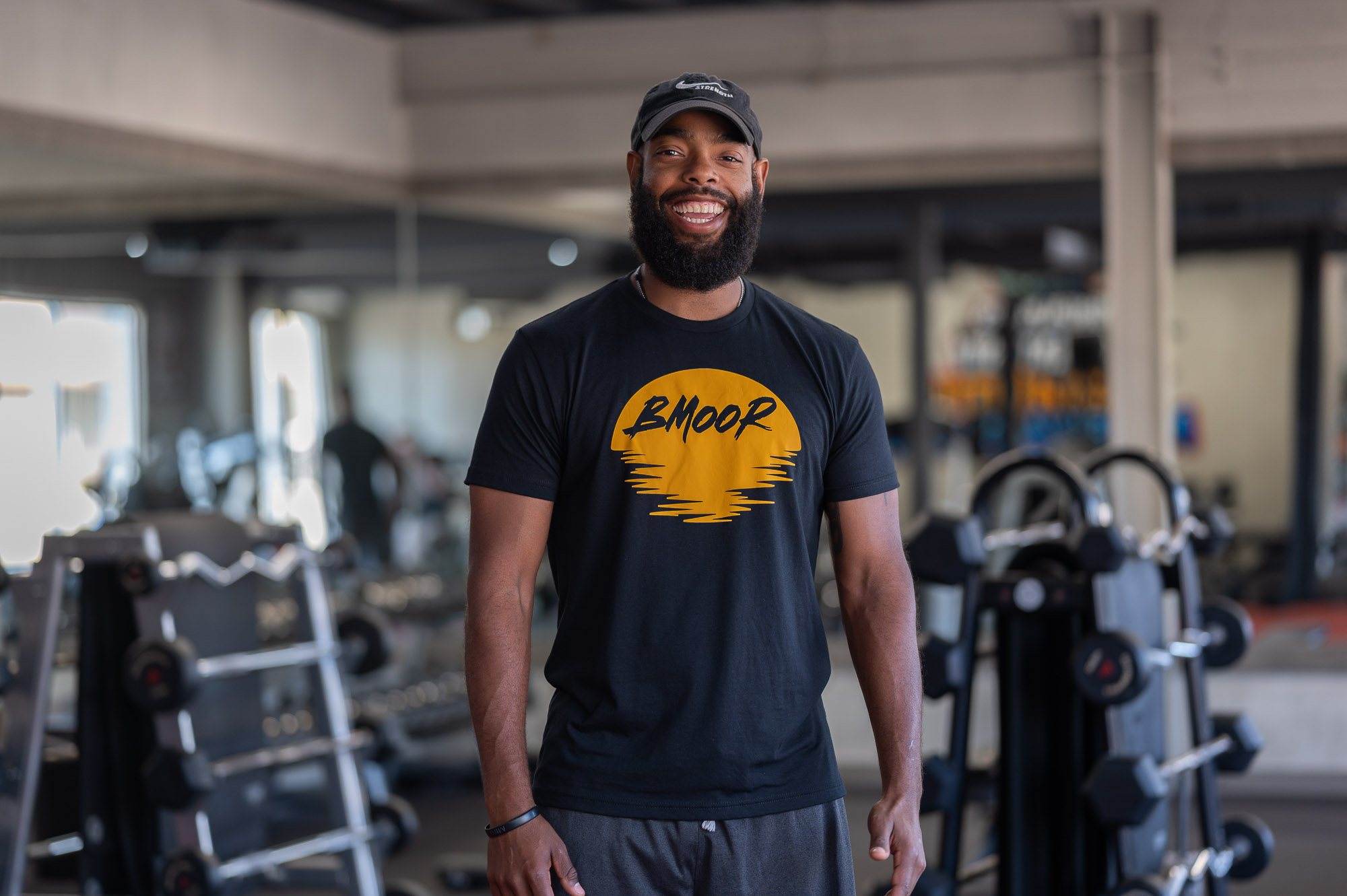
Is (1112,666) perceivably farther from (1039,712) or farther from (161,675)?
(161,675)

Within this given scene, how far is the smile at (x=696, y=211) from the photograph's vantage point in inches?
68.1

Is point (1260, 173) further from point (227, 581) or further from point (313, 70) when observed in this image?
point (227, 581)

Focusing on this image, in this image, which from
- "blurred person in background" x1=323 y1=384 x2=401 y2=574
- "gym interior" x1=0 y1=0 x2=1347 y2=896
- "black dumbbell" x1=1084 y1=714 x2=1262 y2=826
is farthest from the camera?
"blurred person in background" x1=323 y1=384 x2=401 y2=574

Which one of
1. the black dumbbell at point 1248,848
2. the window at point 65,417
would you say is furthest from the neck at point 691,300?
the window at point 65,417

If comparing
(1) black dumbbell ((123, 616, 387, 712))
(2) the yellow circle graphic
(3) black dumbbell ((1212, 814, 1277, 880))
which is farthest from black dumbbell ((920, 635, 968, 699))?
(2) the yellow circle graphic

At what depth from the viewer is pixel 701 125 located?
5.73 feet

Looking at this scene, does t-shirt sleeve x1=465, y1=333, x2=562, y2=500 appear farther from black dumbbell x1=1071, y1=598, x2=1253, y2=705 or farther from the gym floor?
the gym floor

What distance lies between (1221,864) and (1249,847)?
26cm

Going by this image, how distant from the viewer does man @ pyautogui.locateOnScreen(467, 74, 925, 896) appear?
168 centimetres

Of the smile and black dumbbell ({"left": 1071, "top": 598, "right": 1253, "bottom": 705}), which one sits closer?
the smile

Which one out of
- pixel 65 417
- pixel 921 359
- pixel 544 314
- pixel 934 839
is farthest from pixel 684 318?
pixel 921 359

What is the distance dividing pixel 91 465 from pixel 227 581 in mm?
1234

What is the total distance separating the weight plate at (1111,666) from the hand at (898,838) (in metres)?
1.41

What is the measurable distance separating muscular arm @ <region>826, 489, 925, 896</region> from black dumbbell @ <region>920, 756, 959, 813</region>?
1.52m
